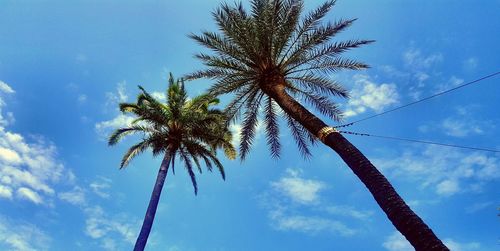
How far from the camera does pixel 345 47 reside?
14992 millimetres

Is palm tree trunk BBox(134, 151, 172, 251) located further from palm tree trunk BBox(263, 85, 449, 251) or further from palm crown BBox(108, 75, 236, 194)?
palm tree trunk BBox(263, 85, 449, 251)

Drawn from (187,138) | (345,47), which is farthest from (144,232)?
(345,47)

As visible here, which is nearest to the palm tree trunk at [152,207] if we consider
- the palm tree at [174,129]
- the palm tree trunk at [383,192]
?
the palm tree at [174,129]

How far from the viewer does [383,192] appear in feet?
27.8

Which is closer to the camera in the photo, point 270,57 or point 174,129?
point 270,57

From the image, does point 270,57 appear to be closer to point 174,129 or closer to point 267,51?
point 267,51

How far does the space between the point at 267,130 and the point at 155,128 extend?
6828 millimetres

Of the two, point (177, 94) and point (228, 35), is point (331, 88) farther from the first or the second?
point (177, 94)

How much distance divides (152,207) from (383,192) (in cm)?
1234

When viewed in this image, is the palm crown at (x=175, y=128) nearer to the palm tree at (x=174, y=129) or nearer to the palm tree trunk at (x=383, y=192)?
the palm tree at (x=174, y=129)

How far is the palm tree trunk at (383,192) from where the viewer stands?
7234 mm

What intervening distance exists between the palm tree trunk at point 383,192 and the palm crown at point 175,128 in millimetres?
9649

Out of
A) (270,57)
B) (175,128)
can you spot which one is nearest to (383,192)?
(270,57)

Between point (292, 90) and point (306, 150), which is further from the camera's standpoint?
point (306, 150)
